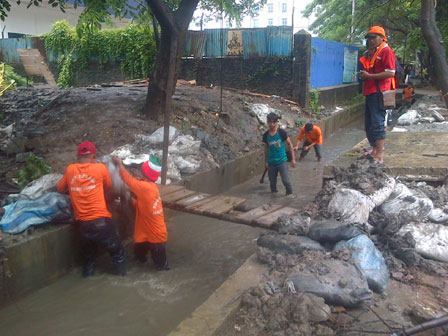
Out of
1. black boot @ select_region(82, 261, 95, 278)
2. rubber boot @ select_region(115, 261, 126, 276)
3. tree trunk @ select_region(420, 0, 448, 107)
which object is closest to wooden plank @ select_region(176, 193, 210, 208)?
rubber boot @ select_region(115, 261, 126, 276)

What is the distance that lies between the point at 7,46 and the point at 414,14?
18.0m

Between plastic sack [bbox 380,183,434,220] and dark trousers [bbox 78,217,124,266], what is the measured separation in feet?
9.38

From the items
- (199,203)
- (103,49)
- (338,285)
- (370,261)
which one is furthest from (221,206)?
(103,49)

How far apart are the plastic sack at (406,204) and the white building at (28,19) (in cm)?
2017

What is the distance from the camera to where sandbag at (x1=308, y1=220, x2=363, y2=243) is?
3318mm

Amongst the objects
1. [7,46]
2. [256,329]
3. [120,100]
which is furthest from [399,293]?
[7,46]

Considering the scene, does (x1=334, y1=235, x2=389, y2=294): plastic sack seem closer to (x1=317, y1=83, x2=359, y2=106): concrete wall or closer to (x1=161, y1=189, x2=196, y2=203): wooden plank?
(x1=161, y1=189, x2=196, y2=203): wooden plank

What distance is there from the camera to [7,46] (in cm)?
1864

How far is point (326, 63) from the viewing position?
15.9m

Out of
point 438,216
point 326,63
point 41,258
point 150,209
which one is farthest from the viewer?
point 326,63

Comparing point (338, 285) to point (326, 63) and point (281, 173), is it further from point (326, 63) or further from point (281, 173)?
point (326, 63)

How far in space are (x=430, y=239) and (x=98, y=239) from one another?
322 cm

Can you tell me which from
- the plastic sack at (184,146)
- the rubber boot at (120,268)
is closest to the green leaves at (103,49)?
the plastic sack at (184,146)

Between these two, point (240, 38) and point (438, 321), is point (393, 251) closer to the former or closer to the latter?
point (438, 321)
